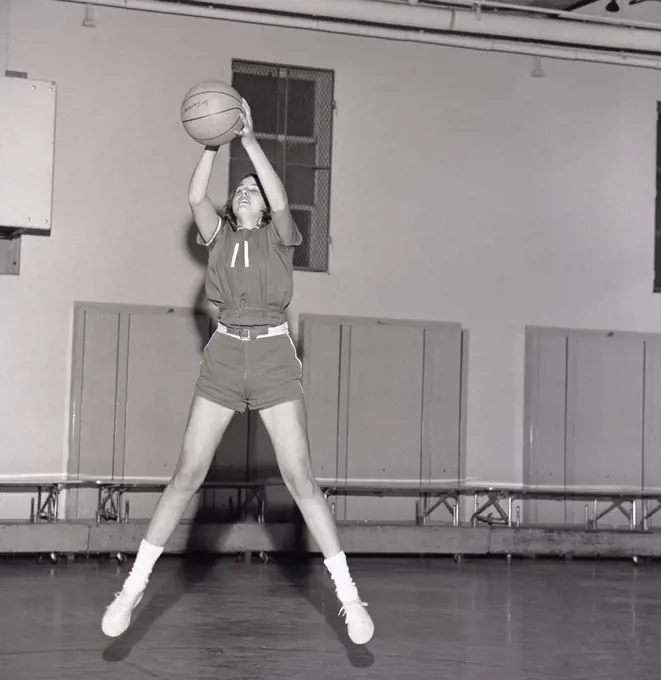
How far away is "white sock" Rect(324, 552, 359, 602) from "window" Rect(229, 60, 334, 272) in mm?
4786

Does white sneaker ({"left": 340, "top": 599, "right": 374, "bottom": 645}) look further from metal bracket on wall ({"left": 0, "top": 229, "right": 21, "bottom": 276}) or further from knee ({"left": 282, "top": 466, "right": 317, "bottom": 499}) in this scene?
metal bracket on wall ({"left": 0, "top": 229, "right": 21, "bottom": 276})

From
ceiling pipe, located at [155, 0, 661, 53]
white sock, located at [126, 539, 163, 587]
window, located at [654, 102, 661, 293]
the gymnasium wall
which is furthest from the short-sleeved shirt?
window, located at [654, 102, 661, 293]

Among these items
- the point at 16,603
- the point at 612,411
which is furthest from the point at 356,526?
the point at 16,603

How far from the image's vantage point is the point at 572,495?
909 centimetres

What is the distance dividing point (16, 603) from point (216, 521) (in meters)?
2.72

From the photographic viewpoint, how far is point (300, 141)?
9.09 meters

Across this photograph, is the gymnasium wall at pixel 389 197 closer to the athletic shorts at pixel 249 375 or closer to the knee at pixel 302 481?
the athletic shorts at pixel 249 375

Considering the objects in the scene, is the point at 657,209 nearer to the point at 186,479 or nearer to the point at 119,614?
the point at 186,479

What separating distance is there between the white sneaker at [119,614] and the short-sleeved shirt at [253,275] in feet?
3.79

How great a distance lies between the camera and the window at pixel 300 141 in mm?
9008

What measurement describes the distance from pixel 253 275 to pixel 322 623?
195 centimetres

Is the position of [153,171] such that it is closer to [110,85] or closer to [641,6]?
[110,85]

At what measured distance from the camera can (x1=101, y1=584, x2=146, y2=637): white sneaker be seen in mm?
4430

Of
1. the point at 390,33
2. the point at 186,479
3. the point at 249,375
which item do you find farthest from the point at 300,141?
the point at 186,479
